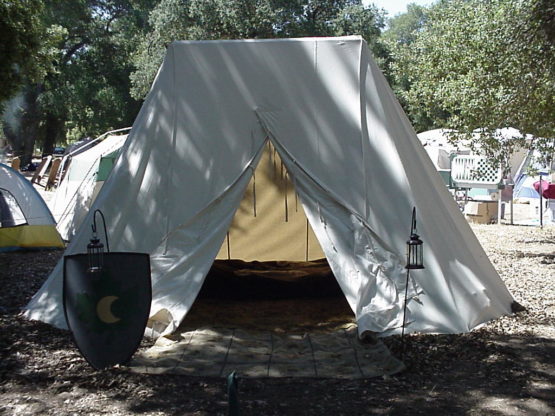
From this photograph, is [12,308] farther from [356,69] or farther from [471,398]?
[471,398]

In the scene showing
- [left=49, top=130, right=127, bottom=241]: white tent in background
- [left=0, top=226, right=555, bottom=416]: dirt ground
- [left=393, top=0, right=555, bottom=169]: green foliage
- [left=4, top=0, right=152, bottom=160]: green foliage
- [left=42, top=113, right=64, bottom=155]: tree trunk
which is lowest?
[left=0, top=226, right=555, bottom=416]: dirt ground

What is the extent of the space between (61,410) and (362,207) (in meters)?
3.09

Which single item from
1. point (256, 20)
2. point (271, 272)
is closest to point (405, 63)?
point (271, 272)

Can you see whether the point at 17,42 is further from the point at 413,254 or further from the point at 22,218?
the point at 413,254

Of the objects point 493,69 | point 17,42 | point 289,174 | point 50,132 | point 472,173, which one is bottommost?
point 289,174

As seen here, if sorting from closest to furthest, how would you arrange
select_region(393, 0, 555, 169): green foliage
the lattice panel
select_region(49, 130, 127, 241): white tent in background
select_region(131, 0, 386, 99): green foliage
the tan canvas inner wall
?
1. select_region(393, 0, 555, 169): green foliage
2. the tan canvas inner wall
3. select_region(49, 130, 127, 241): white tent in background
4. the lattice panel
5. select_region(131, 0, 386, 99): green foliage

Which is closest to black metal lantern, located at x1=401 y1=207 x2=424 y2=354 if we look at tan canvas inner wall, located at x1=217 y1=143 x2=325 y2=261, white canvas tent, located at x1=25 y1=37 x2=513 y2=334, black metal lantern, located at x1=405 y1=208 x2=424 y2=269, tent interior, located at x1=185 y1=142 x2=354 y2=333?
black metal lantern, located at x1=405 y1=208 x2=424 y2=269

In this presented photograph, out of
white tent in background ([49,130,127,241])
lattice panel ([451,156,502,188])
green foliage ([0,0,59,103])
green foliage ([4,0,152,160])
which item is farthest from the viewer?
green foliage ([4,0,152,160])

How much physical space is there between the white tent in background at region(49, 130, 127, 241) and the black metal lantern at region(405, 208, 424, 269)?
321 inches

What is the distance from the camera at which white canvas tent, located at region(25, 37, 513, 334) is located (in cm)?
614

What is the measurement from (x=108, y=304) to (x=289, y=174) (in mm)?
2252

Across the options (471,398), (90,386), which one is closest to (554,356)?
(471,398)

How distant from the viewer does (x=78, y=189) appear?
13.5 meters

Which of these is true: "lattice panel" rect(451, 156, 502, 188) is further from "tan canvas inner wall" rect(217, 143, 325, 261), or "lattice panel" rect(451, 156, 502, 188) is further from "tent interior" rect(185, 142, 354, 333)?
"tent interior" rect(185, 142, 354, 333)
